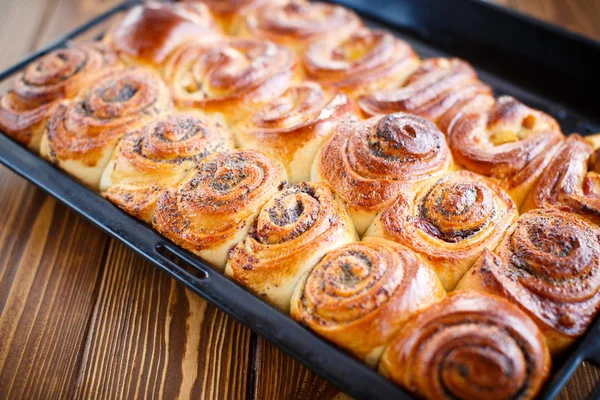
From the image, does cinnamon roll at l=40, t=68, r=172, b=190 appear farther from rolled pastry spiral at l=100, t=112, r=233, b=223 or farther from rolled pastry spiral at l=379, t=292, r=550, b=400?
rolled pastry spiral at l=379, t=292, r=550, b=400

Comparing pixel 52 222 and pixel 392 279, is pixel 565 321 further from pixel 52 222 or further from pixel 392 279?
pixel 52 222

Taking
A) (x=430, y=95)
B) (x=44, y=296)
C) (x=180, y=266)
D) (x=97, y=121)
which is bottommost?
(x=44, y=296)

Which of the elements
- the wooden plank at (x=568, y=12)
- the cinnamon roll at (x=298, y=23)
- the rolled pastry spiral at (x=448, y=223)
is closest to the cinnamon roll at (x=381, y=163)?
the rolled pastry spiral at (x=448, y=223)

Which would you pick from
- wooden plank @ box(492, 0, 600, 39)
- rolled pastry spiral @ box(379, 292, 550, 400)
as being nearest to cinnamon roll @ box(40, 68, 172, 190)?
rolled pastry spiral @ box(379, 292, 550, 400)

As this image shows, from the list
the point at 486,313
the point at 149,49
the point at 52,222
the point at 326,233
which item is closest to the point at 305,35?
the point at 149,49

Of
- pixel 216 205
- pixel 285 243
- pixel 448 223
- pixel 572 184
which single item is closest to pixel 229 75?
pixel 216 205

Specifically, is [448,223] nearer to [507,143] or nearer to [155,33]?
[507,143]
